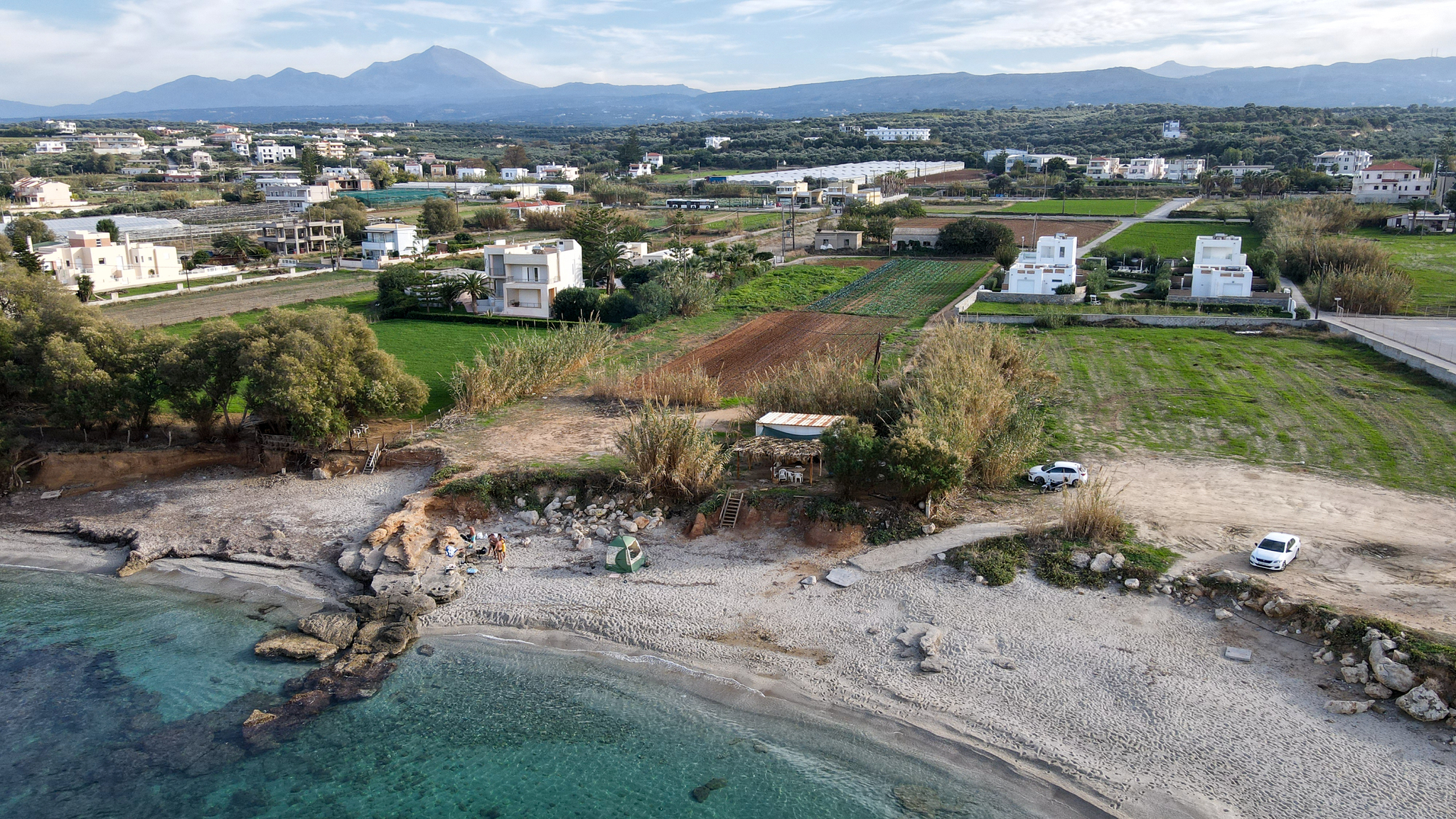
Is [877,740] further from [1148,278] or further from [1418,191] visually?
[1418,191]

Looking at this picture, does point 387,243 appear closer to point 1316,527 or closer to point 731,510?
point 731,510

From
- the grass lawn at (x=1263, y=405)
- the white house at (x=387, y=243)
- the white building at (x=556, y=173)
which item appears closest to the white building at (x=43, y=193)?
the white house at (x=387, y=243)

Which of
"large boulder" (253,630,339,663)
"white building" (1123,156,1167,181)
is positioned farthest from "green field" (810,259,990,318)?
"white building" (1123,156,1167,181)

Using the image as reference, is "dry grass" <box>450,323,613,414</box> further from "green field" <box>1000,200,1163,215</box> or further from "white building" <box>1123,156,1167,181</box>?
"white building" <box>1123,156,1167,181</box>

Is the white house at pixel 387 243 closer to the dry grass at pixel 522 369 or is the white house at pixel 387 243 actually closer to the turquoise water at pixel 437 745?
the dry grass at pixel 522 369

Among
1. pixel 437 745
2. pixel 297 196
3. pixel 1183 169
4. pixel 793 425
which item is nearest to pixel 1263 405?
pixel 793 425

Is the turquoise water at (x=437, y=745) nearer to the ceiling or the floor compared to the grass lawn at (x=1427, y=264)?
nearer to the floor
